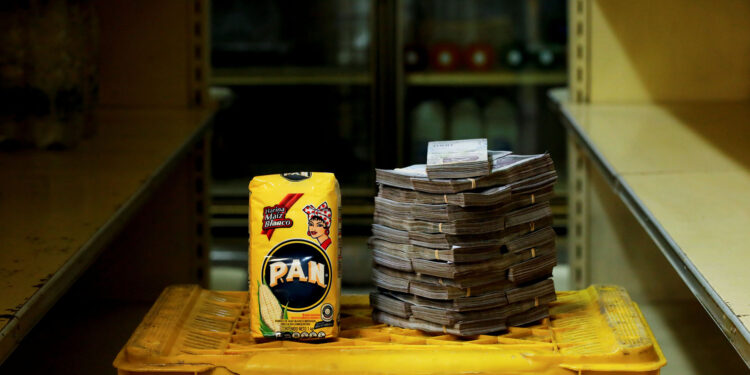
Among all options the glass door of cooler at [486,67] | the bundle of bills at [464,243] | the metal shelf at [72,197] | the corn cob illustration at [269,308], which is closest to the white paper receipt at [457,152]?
the bundle of bills at [464,243]

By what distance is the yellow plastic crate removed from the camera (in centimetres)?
113

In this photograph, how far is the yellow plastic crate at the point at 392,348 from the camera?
113 centimetres

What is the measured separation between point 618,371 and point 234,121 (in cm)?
347

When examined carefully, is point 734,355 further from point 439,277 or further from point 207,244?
point 207,244

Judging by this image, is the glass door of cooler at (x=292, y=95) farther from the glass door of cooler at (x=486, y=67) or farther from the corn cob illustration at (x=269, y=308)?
the corn cob illustration at (x=269, y=308)

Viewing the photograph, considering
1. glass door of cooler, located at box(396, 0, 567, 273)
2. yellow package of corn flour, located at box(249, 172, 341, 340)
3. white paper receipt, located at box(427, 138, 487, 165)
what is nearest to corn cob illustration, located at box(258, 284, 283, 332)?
yellow package of corn flour, located at box(249, 172, 341, 340)

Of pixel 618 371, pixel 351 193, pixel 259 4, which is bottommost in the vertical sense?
pixel 351 193

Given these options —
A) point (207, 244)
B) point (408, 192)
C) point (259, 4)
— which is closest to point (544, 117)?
point (259, 4)

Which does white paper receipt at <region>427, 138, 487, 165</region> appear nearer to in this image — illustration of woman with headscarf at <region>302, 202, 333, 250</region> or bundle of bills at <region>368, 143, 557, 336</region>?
bundle of bills at <region>368, 143, 557, 336</region>

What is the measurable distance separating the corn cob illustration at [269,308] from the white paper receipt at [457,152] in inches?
11.3

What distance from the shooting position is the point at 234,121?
4414 mm

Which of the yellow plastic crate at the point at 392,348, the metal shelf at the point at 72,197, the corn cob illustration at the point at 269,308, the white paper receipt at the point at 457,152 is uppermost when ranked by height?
the white paper receipt at the point at 457,152

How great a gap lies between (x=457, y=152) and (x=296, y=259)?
0.28 meters

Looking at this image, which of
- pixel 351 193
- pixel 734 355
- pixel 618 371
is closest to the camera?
pixel 618 371
